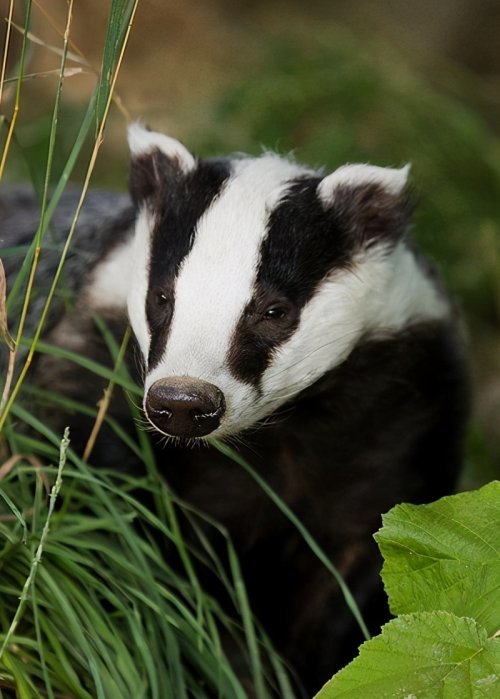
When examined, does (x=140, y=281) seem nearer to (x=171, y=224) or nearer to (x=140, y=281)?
(x=140, y=281)

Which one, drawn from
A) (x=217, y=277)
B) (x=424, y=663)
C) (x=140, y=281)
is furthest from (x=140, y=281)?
(x=424, y=663)

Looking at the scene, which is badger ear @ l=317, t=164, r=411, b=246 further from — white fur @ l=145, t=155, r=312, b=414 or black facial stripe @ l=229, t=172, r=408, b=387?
white fur @ l=145, t=155, r=312, b=414

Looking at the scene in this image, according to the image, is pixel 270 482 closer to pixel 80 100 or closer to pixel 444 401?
pixel 444 401

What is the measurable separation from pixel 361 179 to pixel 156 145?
1.55 feet

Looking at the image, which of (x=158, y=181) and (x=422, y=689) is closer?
(x=422, y=689)

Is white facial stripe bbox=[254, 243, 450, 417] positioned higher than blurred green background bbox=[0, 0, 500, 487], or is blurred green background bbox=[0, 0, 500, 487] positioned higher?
blurred green background bbox=[0, 0, 500, 487]

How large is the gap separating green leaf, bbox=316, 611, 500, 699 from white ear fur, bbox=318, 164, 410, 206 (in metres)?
1.02

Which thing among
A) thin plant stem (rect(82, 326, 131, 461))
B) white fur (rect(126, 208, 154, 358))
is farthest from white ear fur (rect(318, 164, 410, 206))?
thin plant stem (rect(82, 326, 131, 461))

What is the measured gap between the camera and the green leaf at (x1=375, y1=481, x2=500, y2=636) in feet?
6.81

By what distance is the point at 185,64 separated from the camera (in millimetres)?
6734

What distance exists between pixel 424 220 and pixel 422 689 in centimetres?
283

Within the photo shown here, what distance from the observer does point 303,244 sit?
2543mm

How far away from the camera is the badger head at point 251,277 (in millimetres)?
2303

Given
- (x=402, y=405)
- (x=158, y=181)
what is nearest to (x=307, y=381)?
(x=402, y=405)
